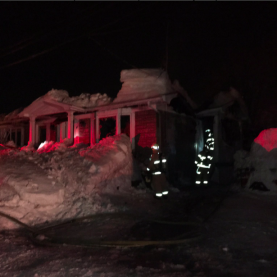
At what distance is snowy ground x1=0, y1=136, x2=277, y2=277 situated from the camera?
3.68m

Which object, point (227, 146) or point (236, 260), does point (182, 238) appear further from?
point (227, 146)

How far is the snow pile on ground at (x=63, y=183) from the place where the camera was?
20.7ft

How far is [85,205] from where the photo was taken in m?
6.81

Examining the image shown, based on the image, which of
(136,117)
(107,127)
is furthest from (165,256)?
(107,127)

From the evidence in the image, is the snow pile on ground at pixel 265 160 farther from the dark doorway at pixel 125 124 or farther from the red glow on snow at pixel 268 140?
the dark doorway at pixel 125 124

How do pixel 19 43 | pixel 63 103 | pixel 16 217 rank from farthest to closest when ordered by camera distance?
1. pixel 63 103
2. pixel 19 43
3. pixel 16 217

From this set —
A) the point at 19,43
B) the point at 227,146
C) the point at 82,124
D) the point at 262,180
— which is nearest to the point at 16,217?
the point at 19,43

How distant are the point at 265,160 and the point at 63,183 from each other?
690 cm

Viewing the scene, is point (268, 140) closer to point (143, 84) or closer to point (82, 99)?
point (143, 84)

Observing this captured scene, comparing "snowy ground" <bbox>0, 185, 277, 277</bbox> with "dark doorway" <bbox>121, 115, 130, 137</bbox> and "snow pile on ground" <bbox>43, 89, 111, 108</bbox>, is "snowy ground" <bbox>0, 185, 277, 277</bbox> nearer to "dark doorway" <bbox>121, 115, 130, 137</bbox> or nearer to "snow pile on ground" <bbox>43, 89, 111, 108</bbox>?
"dark doorway" <bbox>121, 115, 130, 137</bbox>

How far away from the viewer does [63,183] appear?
762 cm

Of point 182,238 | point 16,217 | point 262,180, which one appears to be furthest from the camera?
point 262,180

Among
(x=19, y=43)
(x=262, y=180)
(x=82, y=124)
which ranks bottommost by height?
(x=262, y=180)

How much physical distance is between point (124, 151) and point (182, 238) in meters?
5.74
